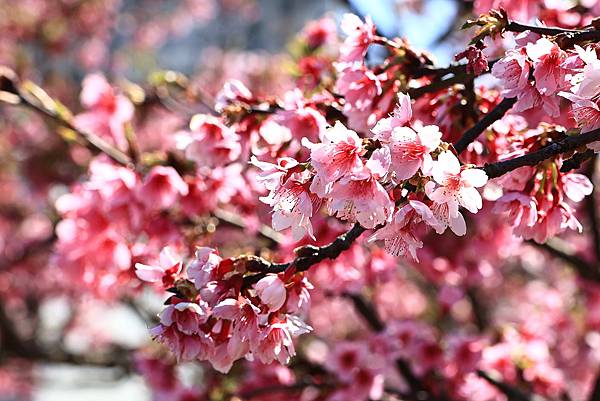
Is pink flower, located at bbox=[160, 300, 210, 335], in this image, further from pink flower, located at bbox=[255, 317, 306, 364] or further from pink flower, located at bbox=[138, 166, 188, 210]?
pink flower, located at bbox=[138, 166, 188, 210]

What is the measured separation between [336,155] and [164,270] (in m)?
0.43

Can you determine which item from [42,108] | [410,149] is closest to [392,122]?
[410,149]

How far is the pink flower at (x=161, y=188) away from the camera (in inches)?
82.2

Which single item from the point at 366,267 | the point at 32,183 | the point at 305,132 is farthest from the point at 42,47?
the point at 305,132

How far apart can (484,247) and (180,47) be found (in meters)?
19.7

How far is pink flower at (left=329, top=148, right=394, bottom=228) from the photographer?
101 cm

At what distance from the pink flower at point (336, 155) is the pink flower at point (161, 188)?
1.12 metres

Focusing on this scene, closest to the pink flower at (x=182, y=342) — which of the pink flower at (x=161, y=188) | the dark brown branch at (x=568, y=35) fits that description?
the dark brown branch at (x=568, y=35)

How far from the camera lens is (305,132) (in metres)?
1.58

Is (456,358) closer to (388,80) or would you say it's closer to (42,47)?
(388,80)

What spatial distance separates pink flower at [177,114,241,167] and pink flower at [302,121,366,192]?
67 cm

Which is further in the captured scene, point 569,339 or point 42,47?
point 42,47

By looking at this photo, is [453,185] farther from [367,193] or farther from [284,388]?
[284,388]

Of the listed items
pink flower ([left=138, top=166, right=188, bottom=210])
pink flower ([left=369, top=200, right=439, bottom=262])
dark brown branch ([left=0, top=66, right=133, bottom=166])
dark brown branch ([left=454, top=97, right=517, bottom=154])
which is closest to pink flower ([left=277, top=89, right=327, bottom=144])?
dark brown branch ([left=454, top=97, right=517, bottom=154])
